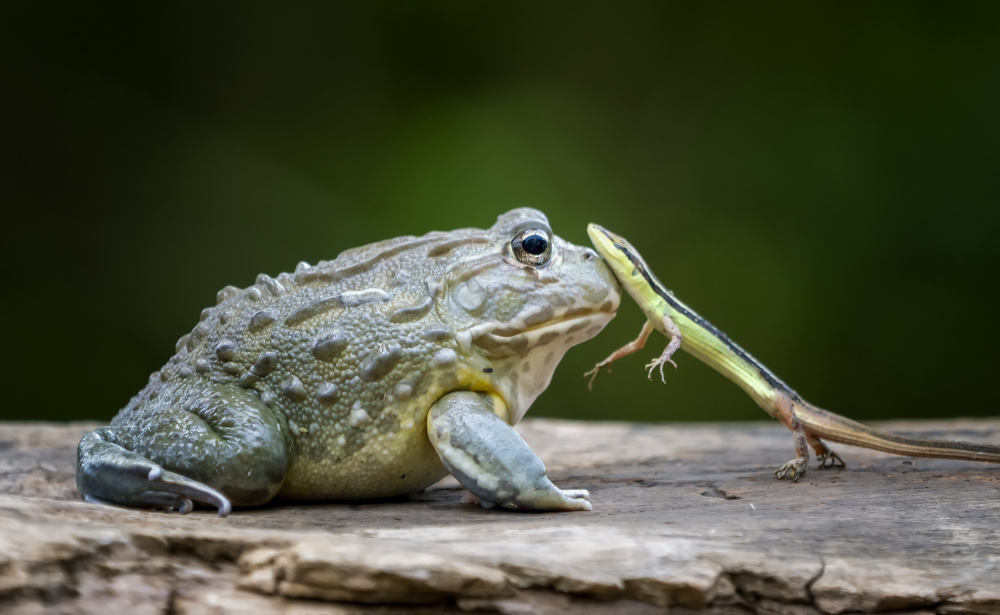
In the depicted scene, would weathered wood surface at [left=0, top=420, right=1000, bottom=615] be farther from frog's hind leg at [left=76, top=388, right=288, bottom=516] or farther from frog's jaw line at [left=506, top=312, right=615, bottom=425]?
frog's jaw line at [left=506, top=312, right=615, bottom=425]

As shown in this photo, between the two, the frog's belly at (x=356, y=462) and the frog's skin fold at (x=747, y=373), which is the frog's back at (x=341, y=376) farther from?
the frog's skin fold at (x=747, y=373)

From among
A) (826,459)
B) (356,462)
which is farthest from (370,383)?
(826,459)

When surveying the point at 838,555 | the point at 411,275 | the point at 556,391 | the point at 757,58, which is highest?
the point at 757,58

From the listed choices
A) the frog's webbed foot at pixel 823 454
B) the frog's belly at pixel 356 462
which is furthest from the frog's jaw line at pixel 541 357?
the frog's webbed foot at pixel 823 454

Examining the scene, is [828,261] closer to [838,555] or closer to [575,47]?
[575,47]

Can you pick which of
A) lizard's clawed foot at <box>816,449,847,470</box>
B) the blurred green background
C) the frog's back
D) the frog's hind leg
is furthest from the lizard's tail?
the blurred green background

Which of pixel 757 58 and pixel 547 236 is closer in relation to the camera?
pixel 547 236

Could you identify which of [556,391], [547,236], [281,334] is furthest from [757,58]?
[281,334]
